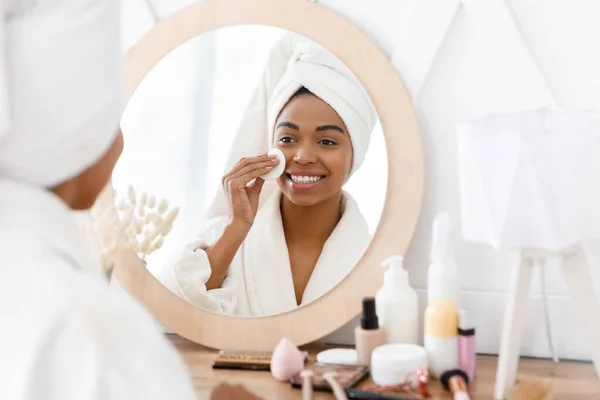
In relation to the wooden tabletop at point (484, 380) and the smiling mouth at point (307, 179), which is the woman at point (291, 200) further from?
the wooden tabletop at point (484, 380)

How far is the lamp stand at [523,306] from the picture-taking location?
0.98m

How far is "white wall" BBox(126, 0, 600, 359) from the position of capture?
113cm

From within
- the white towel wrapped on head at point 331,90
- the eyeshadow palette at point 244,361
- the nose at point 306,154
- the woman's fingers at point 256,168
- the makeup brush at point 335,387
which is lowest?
the eyeshadow palette at point 244,361

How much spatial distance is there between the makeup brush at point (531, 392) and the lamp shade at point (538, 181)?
0.18 meters

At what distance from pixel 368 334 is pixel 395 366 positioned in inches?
3.3

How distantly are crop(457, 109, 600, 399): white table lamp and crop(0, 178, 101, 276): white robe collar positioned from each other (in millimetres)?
542

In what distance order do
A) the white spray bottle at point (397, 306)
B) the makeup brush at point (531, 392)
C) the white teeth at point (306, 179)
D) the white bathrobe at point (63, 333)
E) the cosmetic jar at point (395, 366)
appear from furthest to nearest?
the white teeth at point (306, 179) < the white spray bottle at point (397, 306) < the cosmetic jar at point (395, 366) < the makeup brush at point (531, 392) < the white bathrobe at point (63, 333)

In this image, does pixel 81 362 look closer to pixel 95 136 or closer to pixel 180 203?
pixel 95 136

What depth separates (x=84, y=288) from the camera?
56 cm

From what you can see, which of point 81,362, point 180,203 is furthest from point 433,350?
point 81,362

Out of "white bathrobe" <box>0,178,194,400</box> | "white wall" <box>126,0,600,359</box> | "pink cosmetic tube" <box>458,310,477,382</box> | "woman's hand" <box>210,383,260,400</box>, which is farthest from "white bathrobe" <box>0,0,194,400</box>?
"white wall" <box>126,0,600,359</box>

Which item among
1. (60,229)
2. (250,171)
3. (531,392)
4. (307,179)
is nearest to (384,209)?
(307,179)

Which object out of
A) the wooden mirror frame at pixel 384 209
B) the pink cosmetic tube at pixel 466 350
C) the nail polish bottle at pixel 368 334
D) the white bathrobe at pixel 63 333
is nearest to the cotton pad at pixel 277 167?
the wooden mirror frame at pixel 384 209

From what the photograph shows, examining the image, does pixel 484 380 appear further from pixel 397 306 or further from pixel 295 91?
pixel 295 91
